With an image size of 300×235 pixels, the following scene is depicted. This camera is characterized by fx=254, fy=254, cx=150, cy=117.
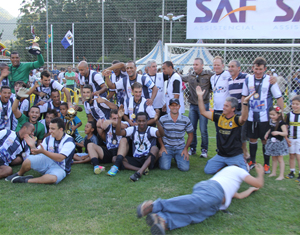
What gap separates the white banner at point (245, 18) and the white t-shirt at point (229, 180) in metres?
4.18

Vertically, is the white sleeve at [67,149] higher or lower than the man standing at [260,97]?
lower

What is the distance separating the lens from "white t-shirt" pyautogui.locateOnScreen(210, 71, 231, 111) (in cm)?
514

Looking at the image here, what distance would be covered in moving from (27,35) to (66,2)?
2.54 metres

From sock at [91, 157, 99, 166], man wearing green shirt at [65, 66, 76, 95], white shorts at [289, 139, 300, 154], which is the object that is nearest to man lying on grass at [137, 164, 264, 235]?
white shorts at [289, 139, 300, 154]

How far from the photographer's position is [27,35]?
12.6 metres

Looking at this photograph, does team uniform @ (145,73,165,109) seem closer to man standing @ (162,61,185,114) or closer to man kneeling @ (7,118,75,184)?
man standing @ (162,61,185,114)

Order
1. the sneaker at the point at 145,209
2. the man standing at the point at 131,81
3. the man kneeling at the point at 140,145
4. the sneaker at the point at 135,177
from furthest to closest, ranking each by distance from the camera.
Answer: the man standing at the point at 131,81, the man kneeling at the point at 140,145, the sneaker at the point at 135,177, the sneaker at the point at 145,209

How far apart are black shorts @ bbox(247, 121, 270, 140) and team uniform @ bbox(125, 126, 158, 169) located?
1.75 metres

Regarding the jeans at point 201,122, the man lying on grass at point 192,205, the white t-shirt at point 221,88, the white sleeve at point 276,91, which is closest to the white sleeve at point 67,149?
the man lying on grass at point 192,205

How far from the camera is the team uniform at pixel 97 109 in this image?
18.7ft

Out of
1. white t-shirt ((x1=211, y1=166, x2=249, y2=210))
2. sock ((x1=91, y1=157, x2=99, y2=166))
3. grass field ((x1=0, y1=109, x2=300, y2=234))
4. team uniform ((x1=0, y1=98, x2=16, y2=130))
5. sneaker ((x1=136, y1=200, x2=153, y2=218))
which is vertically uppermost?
team uniform ((x1=0, y1=98, x2=16, y2=130))

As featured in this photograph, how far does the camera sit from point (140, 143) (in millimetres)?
4766

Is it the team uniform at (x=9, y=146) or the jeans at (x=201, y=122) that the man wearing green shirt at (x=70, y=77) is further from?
the jeans at (x=201, y=122)

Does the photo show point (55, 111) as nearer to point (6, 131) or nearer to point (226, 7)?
point (6, 131)
